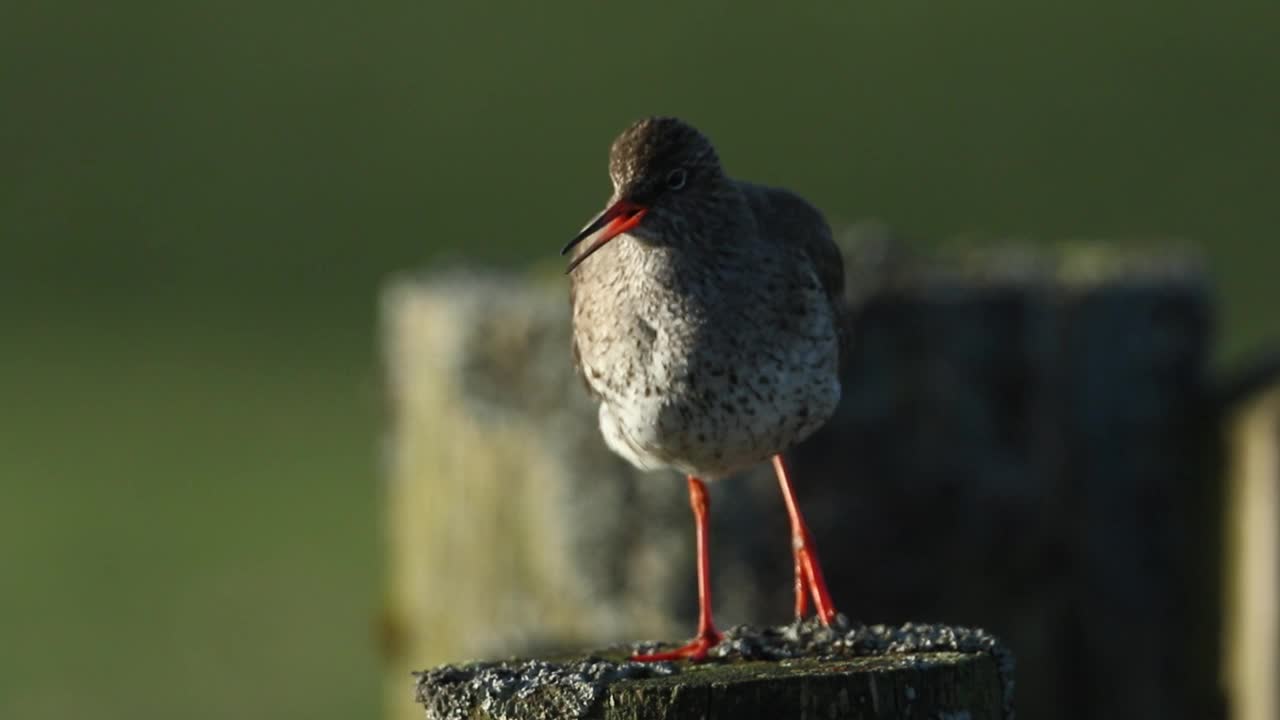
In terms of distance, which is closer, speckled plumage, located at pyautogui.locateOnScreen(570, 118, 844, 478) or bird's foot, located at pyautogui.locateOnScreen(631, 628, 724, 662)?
bird's foot, located at pyautogui.locateOnScreen(631, 628, 724, 662)

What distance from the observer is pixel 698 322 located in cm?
523

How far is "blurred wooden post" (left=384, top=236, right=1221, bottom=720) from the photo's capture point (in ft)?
28.0

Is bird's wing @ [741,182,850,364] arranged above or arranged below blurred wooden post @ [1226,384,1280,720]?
above

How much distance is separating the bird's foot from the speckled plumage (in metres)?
0.57

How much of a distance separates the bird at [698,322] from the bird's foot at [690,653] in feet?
0.59

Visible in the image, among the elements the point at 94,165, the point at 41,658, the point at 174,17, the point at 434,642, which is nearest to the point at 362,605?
the point at 41,658

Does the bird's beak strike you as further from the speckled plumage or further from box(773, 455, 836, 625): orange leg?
box(773, 455, 836, 625): orange leg

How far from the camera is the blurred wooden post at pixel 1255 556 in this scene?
27.8ft

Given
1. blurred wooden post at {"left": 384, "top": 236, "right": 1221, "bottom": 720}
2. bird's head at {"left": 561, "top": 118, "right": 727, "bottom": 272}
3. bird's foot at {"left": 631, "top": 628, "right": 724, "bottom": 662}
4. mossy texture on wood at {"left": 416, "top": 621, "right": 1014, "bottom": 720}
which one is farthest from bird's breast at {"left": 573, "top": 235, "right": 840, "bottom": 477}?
blurred wooden post at {"left": 384, "top": 236, "right": 1221, "bottom": 720}

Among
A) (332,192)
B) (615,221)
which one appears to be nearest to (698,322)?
(615,221)

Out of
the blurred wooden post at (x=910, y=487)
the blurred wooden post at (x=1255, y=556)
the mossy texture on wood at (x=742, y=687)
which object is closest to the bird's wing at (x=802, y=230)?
the mossy texture on wood at (x=742, y=687)

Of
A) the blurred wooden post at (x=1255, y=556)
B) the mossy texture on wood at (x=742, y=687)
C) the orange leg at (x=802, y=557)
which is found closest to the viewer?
the mossy texture on wood at (x=742, y=687)

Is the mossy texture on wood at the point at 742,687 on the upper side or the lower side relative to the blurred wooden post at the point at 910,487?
lower

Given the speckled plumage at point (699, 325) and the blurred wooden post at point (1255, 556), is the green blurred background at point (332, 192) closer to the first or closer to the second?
the blurred wooden post at point (1255, 556)
